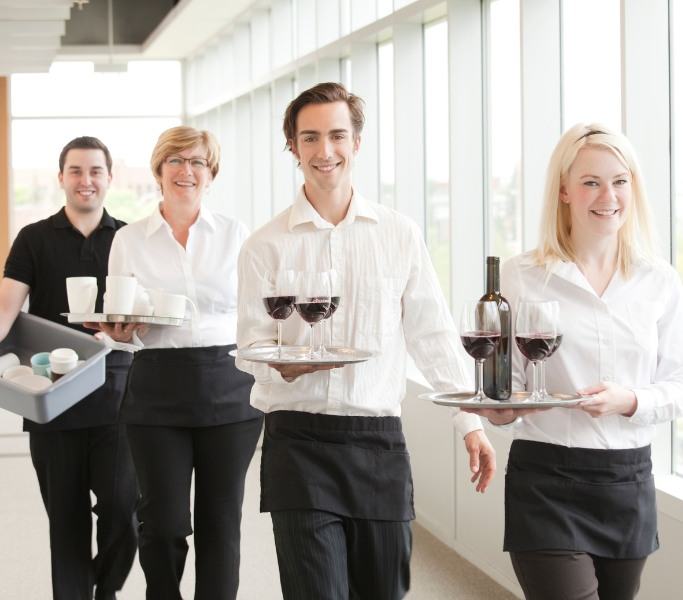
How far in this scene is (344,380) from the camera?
2.06m

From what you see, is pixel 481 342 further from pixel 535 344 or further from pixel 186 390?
pixel 186 390

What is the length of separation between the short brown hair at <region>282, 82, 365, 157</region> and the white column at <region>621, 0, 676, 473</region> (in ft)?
3.71

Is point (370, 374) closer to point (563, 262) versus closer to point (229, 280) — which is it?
point (563, 262)

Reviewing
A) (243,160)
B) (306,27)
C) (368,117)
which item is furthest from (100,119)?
(368,117)

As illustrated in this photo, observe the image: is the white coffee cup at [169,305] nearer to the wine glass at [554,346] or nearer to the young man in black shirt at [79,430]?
the young man in black shirt at [79,430]

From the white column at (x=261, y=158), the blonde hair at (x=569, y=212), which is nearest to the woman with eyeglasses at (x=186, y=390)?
the blonde hair at (x=569, y=212)

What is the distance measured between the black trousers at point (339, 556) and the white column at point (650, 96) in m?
1.31

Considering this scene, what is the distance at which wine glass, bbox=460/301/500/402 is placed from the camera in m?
1.82

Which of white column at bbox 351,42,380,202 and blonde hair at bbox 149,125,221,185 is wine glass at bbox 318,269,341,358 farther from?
white column at bbox 351,42,380,202

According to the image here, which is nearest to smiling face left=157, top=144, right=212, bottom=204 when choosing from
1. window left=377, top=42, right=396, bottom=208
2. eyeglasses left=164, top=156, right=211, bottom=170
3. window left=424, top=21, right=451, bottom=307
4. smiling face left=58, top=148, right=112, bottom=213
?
eyeglasses left=164, top=156, right=211, bottom=170

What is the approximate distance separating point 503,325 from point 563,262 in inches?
9.5

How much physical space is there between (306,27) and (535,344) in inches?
204

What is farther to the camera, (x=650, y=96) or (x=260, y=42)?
(x=260, y=42)

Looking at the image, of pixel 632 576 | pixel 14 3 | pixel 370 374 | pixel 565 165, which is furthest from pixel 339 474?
pixel 14 3
